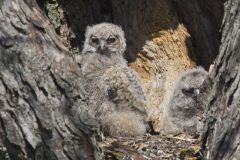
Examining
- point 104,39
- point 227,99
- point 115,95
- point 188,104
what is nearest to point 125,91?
point 115,95

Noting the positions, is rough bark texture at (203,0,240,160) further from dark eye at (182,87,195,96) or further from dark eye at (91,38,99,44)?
dark eye at (91,38,99,44)

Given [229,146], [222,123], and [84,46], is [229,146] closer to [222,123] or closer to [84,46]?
[222,123]

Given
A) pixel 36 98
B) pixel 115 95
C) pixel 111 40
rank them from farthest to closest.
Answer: pixel 111 40 < pixel 115 95 < pixel 36 98

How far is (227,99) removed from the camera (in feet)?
14.2

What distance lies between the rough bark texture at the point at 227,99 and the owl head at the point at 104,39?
349 centimetres

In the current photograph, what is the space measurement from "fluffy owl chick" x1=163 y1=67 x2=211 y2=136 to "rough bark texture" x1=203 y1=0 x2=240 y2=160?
2974mm

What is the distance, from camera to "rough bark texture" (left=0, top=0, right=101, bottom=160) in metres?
4.25

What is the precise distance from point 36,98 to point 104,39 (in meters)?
3.88

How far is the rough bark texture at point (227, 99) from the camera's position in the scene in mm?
4219

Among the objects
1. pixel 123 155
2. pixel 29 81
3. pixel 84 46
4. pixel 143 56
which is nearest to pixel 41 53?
pixel 29 81

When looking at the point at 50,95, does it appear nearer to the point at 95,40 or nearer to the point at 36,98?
the point at 36,98

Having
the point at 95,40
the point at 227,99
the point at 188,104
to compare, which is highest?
the point at 95,40

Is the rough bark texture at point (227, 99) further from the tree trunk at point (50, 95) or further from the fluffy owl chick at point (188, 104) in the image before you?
the fluffy owl chick at point (188, 104)

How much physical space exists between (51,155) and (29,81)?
1.55 feet
